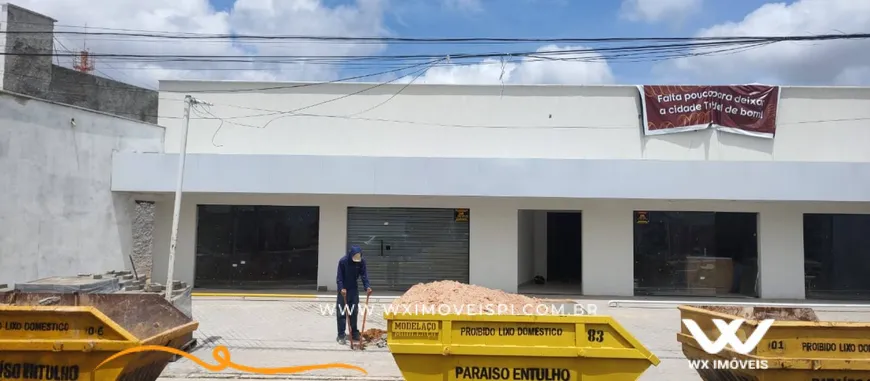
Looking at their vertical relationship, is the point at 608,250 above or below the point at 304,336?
above

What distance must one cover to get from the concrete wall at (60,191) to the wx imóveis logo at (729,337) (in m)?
12.0

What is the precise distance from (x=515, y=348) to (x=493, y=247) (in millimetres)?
9165

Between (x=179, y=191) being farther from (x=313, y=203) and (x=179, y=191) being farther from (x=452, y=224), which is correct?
(x=452, y=224)

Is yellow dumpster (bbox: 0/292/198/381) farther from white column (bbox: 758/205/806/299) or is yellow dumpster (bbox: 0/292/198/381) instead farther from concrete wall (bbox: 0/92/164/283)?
white column (bbox: 758/205/806/299)

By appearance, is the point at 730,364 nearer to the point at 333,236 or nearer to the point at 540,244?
the point at 333,236

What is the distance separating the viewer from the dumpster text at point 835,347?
543 centimetres

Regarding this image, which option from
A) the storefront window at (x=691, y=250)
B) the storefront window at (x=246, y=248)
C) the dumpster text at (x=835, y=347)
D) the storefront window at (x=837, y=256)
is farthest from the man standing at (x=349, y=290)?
the storefront window at (x=837, y=256)

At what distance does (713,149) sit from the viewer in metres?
14.9

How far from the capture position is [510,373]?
5.71 metres

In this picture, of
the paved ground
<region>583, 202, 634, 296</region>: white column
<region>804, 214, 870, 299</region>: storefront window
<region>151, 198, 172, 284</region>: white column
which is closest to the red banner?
<region>583, 202, 634, 296</region>: white column

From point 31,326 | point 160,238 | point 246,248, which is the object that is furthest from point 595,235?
point 31,326

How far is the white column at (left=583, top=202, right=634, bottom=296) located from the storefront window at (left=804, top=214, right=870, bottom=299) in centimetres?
458

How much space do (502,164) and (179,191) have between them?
269 inches

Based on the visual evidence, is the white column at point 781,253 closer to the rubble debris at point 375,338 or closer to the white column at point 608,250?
the white column at point 608,250
